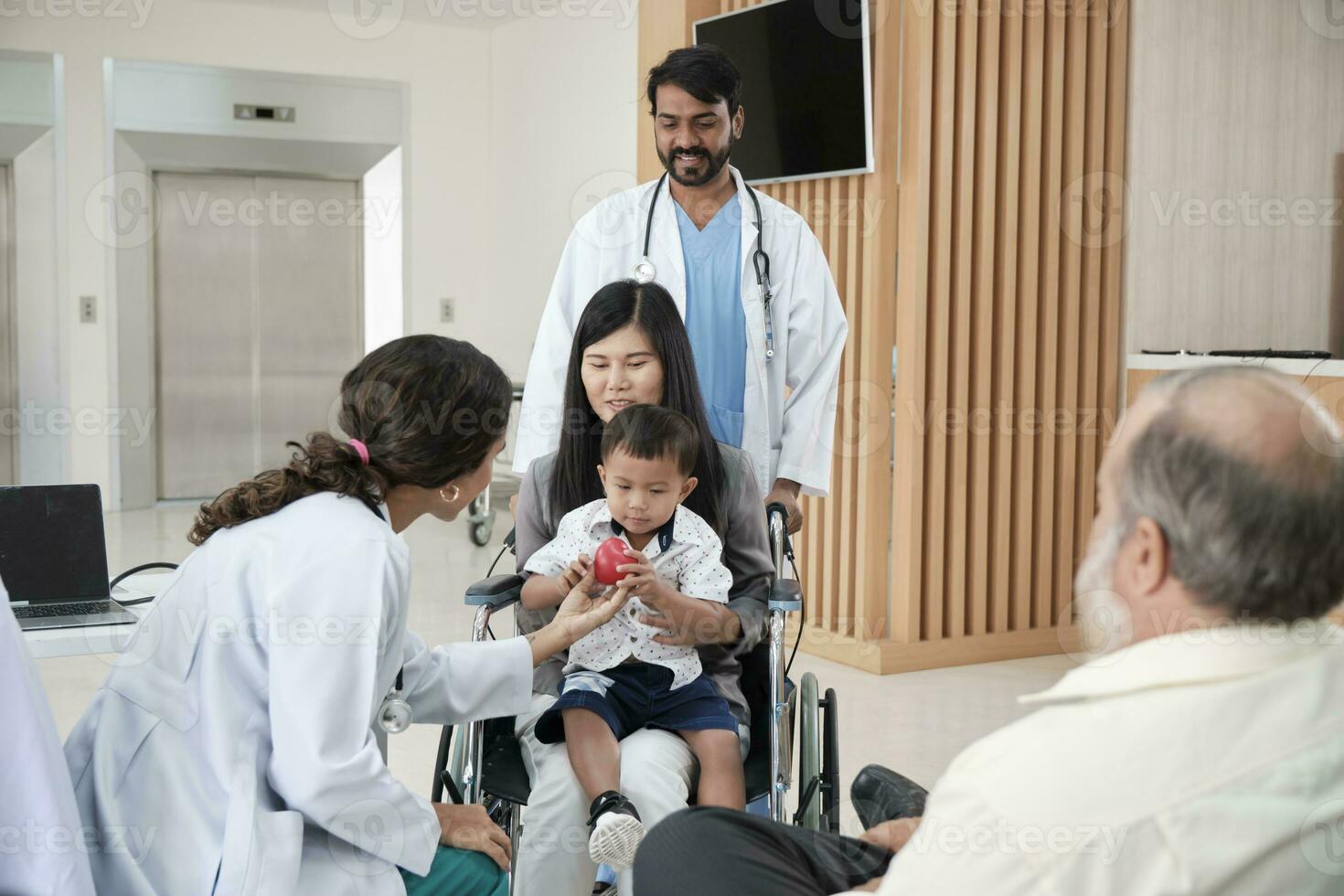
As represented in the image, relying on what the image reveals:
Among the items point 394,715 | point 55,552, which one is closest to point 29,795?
point 394,715

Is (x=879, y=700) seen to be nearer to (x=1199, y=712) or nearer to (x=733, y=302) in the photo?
(x=733, y=302)

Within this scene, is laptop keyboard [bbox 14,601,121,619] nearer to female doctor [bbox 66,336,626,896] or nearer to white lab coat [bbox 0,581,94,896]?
female doctor [bbox 66,336,626,896]

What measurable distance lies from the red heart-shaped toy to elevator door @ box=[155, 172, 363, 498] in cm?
611

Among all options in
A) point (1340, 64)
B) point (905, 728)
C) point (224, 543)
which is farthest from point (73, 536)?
point (1340, 64)

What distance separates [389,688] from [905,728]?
233 cm

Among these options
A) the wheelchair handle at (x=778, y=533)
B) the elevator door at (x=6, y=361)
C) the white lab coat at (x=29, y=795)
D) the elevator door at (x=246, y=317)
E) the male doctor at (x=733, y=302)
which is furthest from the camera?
the elevator door at (x=246, y=317)

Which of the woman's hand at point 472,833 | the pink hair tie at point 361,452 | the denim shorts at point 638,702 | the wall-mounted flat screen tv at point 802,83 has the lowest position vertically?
the woman's hand at point 472,833

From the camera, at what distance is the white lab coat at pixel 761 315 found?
114 inches

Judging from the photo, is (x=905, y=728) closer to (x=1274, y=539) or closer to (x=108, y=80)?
(x=1274, y=539)

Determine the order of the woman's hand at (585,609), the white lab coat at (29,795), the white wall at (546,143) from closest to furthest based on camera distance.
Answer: the white lab coat at (29,795) → the woman's hand at (585,609) → the white wall at (546,143)

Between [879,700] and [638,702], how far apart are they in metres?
2.05

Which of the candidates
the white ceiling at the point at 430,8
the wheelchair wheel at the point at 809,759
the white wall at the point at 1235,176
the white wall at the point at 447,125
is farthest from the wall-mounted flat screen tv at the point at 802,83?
the white ceiling at the point at 430,8

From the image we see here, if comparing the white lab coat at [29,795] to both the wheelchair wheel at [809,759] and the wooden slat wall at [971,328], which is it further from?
the wooden slat wall at [971,328]

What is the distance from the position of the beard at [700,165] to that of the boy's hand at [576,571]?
108cm
